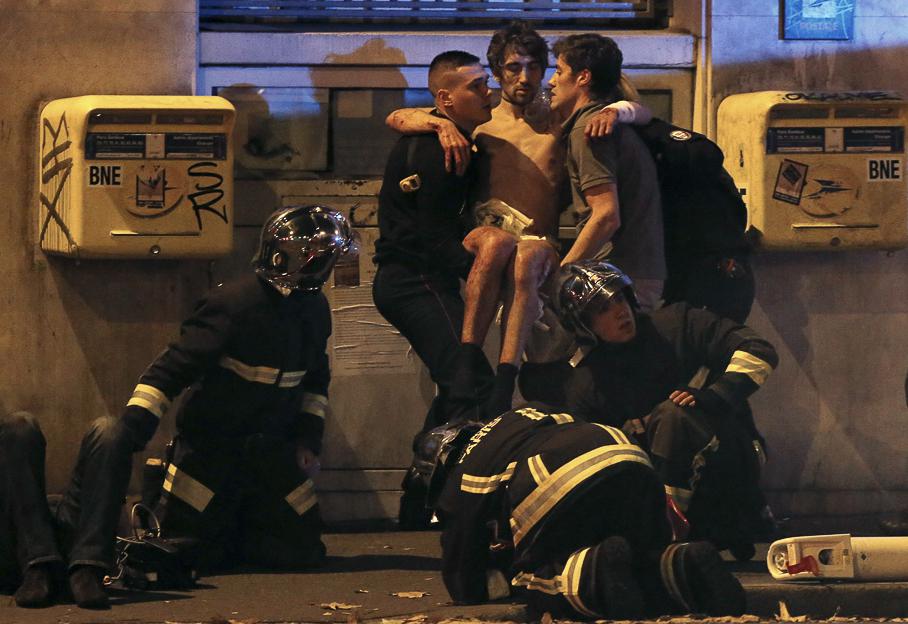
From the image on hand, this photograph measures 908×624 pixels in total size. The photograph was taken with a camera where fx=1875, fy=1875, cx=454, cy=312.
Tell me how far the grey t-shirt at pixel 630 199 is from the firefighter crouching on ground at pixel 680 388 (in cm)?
38

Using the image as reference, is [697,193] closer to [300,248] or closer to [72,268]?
[300,248]

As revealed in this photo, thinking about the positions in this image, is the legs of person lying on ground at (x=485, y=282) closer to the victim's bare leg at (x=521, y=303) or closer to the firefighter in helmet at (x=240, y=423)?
the victim's bare leg at (x=521, y=303)

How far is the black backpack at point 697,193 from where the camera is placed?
869 centimetres

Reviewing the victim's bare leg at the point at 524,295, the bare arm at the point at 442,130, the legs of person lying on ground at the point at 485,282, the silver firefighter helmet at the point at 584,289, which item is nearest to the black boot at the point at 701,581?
the silver firefighter helmet at the point at 584,289

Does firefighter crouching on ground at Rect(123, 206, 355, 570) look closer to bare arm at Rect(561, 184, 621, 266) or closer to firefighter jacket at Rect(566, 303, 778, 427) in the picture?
bare arm at Rect(561, 184, 621, 266)

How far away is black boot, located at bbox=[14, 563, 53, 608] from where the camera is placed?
7371mm

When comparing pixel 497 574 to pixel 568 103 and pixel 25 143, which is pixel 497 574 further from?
pixel 25 143

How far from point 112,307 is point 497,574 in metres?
2.87

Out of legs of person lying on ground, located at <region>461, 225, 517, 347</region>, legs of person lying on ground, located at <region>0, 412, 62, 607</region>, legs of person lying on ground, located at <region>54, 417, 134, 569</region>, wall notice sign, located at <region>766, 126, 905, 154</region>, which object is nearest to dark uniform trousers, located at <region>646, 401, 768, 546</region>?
legs of person lying on ground, located at <region>461, 225, 517, 347</region>

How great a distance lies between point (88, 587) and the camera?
7355mm

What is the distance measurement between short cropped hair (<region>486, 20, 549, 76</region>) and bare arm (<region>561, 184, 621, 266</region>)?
74 centimetres

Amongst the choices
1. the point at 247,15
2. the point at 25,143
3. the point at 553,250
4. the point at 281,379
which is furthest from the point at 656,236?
the point at 25,143

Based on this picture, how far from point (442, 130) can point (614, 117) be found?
0.83 metres

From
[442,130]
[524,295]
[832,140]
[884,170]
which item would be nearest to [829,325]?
[884,170]
